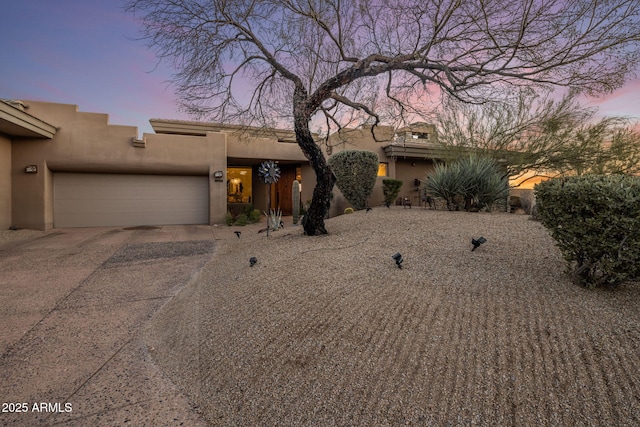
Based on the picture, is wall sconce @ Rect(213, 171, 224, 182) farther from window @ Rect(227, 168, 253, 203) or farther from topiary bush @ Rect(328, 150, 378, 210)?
topiary bush @ Rect(328, 150, 378, 210)

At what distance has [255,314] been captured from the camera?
2986mm

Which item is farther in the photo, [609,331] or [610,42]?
[610,42]

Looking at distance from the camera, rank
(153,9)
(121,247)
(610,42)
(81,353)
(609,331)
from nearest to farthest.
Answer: (609,331) < (81,353) < (610,42) < (153,9) < (121,247)

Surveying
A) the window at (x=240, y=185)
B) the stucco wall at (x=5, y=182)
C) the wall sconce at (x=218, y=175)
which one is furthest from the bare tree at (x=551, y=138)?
the stucco wall at (x=5, y=182)

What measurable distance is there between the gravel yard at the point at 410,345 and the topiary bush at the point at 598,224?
0.81 feet

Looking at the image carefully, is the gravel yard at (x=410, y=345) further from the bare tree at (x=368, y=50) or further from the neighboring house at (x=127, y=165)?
the neighboring house at (x=127, y=165)

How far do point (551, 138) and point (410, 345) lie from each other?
1201cm

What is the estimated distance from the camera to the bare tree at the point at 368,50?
172 inches

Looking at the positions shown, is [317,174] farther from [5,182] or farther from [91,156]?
[5,182]

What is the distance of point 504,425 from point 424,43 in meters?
5.86

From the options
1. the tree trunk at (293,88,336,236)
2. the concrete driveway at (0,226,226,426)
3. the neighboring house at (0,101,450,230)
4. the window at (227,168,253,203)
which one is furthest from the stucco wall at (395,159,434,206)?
the concrete driveway at (0,226,226,426)

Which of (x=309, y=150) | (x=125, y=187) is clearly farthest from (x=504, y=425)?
(x=125, y=187)

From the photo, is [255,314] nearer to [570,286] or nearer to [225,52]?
[570,286]

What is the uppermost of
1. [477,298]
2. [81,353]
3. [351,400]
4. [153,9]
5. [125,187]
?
[153,9]
